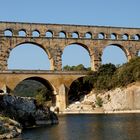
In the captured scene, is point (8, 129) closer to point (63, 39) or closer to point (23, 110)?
point (23, 110)

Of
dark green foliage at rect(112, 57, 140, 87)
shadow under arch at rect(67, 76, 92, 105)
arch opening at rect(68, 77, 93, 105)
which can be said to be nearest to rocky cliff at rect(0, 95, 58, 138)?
dark green foliage at rect(112, 57, 140, 87)

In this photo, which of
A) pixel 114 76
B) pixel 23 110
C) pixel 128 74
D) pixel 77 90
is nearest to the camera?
pixel 23 110

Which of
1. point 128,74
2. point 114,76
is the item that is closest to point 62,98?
point 114,76

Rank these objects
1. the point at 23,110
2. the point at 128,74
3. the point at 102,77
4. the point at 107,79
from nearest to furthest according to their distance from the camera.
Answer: the point at 23,110 → the point at 128,74 → the point at 107,79 → the point at 102,77

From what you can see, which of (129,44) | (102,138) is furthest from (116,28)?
(102,138)

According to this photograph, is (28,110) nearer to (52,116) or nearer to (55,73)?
(52,116)

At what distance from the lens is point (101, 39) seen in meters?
85.5

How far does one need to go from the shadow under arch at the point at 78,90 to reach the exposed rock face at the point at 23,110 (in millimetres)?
39018

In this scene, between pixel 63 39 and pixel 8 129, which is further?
pixel 63 39

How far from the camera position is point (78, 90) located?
85250 mm

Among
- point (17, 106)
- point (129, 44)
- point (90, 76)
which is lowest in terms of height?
point (17, 106)

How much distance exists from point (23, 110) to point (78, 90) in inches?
1776

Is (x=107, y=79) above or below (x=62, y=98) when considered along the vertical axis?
above

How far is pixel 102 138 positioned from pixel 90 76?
1982 inches
